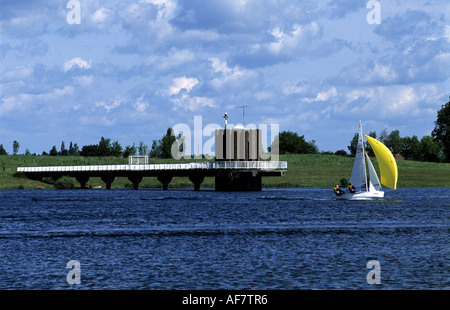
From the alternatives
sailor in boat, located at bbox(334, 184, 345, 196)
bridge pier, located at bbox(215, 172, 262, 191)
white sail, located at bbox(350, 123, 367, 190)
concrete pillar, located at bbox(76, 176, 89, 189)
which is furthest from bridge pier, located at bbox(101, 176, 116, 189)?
white sail, located at bbox(350, 123, 367, 190)

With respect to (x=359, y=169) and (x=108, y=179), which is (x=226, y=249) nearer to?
(x=359, y=169)

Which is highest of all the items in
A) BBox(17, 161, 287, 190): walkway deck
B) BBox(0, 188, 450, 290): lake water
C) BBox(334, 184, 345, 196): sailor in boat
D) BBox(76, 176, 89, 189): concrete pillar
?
BBox(17, 161, 287, 190): walkway deck

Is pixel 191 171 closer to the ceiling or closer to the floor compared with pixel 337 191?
closer to the ceiling

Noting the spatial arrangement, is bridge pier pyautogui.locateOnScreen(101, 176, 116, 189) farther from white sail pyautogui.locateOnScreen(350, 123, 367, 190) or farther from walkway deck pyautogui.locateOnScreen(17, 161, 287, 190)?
white sail pyautogui.locateOnScreen(350, 123, 367, 190)

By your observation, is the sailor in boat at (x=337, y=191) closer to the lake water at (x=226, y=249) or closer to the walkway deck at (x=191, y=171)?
the lake water at (x=226, y=249)

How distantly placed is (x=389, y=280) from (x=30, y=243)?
2615 cm

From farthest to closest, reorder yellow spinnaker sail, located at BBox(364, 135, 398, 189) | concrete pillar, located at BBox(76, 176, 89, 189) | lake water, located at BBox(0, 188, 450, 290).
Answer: concrete pillar, located at BBox(76, 176, 89, 189) < yellow spinnaker sail, located at BBox(364, 135, 398, 189) < lake water, located at BBox(0, 188, 450, 290)

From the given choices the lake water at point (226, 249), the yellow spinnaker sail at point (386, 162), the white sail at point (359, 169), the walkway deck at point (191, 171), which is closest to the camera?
the lake water at point (226, 249)

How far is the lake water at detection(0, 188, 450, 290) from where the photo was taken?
33781mm

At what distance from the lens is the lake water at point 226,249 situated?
33.8 meters

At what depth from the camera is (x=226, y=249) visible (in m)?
45.7

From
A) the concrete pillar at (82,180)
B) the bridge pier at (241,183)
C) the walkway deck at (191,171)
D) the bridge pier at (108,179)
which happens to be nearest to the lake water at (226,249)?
the walkway deck at (191,171)

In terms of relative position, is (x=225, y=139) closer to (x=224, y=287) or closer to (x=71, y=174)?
(x=71, y=174)

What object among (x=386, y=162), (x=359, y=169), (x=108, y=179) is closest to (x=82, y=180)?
(x=108, y=179)
